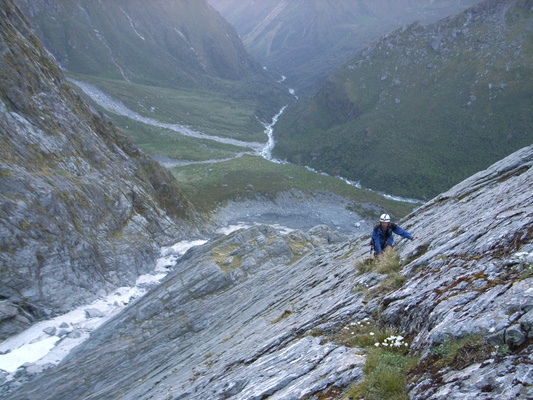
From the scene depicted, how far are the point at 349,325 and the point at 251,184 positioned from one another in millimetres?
84205

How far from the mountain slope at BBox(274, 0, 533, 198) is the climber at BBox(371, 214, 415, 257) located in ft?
305

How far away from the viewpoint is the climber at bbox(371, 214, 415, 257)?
42.1 feet

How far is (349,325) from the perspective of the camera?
9.73 meters

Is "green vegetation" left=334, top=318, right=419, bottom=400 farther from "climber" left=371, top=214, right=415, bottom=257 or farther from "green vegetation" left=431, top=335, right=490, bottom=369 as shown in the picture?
"climber" left=371, top=214, right=415, bottom=257

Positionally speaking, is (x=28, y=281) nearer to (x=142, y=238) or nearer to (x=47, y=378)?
(x=47, y=378)

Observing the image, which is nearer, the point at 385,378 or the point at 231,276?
the point at 385,378

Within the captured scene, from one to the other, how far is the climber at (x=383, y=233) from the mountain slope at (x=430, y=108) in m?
92.8

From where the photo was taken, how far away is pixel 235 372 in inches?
435

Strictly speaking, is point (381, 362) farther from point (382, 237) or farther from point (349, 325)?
point (382, 237)

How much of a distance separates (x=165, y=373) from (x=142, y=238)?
76.4 ft

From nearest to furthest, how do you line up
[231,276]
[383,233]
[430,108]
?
[383,233] → [231,276] → [430,108]

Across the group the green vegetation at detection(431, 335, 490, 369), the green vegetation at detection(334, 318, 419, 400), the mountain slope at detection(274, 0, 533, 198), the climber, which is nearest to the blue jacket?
the climber

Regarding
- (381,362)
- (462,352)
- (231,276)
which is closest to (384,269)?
(381,362)

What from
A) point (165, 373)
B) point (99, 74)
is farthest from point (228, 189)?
point (99, 74)
